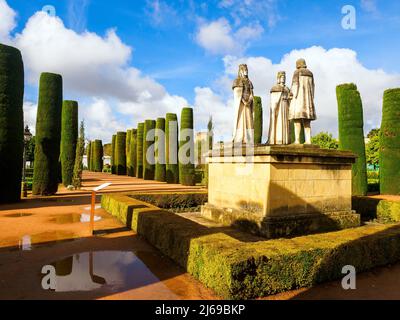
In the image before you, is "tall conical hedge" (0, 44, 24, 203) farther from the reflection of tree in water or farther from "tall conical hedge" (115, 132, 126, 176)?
"tall conical hedge" (115, 132, 126, 176)

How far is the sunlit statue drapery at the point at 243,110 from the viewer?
9836mm

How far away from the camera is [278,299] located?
4.30 meters

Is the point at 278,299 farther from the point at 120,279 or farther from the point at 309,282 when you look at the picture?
the point at 120,279

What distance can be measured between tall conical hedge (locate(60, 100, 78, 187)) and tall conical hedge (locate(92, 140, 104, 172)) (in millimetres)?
25186

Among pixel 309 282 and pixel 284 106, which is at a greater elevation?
pixel 284 106

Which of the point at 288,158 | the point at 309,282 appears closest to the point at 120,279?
the point at 309,282

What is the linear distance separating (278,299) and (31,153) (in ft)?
164

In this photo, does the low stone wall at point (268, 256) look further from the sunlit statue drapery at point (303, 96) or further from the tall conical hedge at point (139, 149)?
the tall conical hedge at point (139, 149)

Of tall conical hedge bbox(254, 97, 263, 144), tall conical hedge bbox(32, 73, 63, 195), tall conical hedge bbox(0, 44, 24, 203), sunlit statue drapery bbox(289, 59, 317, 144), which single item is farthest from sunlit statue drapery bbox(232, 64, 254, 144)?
tall conical hedge bbox(254, 97, 263, 144)

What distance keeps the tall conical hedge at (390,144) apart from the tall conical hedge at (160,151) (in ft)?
61.5

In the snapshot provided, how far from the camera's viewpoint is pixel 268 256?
4.48m

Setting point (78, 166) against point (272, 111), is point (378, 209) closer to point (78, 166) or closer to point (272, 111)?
point (272, 111)

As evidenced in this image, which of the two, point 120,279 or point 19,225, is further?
point 19,225

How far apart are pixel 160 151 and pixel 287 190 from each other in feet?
73.7
